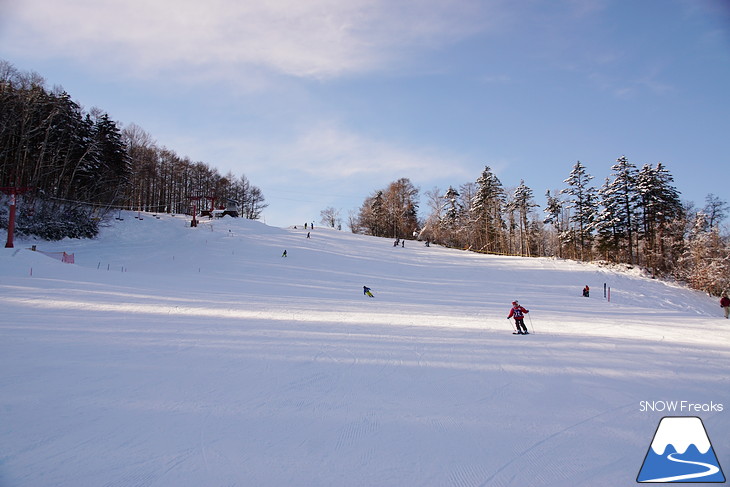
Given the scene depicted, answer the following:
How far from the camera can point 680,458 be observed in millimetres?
4312

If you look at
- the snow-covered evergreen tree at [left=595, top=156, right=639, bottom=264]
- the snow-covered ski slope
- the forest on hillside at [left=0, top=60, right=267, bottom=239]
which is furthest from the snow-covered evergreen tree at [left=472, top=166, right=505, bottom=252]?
the forest on hillside at [left=0, top=60, right=267, bottom=239]

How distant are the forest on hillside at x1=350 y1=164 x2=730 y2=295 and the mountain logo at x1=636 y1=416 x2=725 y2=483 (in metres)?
33.7

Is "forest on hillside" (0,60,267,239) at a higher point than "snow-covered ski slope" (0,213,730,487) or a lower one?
higher

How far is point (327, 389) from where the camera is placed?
619cm

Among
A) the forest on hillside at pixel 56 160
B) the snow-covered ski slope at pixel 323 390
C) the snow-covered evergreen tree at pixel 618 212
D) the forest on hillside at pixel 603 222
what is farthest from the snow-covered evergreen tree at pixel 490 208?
the forest on hillside at pixel 56 160

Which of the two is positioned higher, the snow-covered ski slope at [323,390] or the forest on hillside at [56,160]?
the forest on hillside at [56,160]

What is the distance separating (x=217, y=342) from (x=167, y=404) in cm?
359

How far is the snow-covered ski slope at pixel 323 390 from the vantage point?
399cm

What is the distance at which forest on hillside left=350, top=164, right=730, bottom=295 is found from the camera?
3288 centimetres

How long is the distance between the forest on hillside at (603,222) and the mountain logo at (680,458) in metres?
33.7

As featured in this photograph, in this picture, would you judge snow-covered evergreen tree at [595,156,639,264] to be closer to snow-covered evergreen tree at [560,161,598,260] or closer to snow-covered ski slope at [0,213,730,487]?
snow-covered evergreen tree at [560,161,598,260]

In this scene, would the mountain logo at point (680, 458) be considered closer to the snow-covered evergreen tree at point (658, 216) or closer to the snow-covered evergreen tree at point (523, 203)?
the snow-covered evergreen tree at point (658, 216)

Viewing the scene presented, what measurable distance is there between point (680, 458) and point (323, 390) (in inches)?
195

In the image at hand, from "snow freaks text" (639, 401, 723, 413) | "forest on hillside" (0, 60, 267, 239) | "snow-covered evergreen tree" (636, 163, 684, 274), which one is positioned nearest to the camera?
"snow freaks text" (639, 401, 723, 413)
